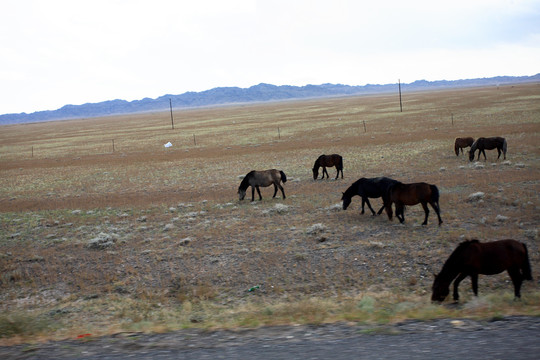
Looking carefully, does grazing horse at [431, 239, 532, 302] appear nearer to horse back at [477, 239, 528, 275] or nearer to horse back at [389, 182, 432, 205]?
horse back at [477, 239, 528, 275]

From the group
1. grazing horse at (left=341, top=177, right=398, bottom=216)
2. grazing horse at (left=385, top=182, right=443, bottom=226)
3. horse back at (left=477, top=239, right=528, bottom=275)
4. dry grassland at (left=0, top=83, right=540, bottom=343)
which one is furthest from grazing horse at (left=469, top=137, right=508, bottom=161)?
horse back at (left=477, top=239, right=528, bottom=275)

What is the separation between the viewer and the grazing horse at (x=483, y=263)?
760cm

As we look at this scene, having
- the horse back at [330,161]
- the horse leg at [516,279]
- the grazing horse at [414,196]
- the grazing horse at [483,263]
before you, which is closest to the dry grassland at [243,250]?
the horse leg at [516,279]

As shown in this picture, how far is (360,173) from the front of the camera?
76.4ft

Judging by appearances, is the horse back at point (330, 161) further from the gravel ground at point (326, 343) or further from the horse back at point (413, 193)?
the gravel ground at point (326, 343)

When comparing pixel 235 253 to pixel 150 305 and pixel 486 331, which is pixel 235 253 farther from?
pixel 486 331

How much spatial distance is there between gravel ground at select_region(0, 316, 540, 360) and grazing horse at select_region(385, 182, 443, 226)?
6.64 metres

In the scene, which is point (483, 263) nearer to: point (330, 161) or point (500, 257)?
point (500, 257)

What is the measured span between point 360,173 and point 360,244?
1187cm

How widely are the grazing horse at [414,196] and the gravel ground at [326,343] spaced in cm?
664

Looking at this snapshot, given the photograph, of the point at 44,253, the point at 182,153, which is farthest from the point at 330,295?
the point at 182,153

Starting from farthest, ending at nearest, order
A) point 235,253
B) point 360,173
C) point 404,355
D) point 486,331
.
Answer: point 360,173, point 235,253, point 486,331, point 404,355

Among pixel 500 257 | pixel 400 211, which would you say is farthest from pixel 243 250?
pixel 500 257

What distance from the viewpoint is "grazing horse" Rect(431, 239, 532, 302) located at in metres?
7.60
